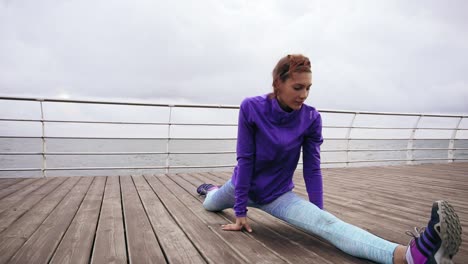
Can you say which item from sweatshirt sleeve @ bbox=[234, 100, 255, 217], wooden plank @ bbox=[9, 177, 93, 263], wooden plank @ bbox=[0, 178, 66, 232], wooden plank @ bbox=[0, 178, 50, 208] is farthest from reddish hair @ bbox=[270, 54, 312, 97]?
wooden plank @ bbox=[0, 178, 50, 208]

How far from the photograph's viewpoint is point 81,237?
1.75m

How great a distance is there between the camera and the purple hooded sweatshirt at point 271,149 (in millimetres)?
1788

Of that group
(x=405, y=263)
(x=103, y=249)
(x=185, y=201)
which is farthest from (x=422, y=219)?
(x=103, y=249)

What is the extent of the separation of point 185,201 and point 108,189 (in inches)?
43.4

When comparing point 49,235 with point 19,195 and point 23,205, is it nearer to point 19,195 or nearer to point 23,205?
point 23,205

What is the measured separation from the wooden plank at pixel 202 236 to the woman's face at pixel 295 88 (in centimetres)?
85

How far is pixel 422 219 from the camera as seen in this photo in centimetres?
228

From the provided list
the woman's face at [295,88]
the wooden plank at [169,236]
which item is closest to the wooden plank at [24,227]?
the wooden plank at [169,236]

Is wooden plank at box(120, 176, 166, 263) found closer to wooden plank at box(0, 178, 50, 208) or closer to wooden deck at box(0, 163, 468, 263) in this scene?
wooden deck at box(0, 163, 468, 263)

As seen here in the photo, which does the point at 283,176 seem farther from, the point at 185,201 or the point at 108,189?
the point at 108,189

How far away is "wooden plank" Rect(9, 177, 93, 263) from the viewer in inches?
57.2

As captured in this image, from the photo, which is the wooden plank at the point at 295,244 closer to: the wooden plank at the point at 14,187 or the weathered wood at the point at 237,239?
the weathered wood at the point at 237,239

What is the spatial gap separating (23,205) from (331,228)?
8.15 feet

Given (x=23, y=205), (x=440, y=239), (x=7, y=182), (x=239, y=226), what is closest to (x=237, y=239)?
(x=239, y=226)
